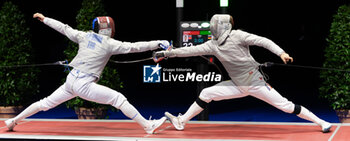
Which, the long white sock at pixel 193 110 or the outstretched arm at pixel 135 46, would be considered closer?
the outstretched arm at pixel 135 46

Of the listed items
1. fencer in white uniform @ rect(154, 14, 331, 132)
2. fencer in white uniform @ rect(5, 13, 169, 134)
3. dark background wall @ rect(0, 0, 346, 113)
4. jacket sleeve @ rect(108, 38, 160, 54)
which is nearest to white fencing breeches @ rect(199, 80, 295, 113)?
fencer in white uniform @ rect(154, 14, 331, 132)

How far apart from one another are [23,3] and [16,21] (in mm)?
2960

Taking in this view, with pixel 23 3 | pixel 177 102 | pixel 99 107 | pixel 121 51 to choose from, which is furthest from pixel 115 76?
pixel 23 3

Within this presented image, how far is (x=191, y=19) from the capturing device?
9039 mm

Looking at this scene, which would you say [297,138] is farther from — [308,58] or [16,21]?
[308,58]

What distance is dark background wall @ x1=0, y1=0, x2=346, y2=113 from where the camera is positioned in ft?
29.6

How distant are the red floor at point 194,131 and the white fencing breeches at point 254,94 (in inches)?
12.6

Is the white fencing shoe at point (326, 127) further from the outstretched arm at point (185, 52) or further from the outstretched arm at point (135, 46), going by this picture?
the outstretched arm at point (135, 46)

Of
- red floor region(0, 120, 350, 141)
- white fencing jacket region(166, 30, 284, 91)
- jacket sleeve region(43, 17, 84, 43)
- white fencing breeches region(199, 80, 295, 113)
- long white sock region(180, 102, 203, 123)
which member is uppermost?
jacket sleeve region(43, 17, 84, 43)

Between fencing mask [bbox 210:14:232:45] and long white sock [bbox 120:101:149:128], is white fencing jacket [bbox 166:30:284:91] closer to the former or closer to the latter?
fencing mask [bbox 210:14:232:45]

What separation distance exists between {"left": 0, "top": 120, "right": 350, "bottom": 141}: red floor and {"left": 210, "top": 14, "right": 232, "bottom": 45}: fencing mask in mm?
1022

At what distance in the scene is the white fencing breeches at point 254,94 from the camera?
4.87m

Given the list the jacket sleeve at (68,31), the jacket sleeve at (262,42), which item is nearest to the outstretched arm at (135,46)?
the jacket sleeve at (68,31)

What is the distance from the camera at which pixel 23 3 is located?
960 centimetres
